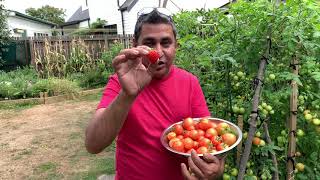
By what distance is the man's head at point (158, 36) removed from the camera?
6.30 feet

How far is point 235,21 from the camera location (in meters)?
2.67

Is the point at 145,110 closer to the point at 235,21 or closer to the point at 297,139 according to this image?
the point at 235,21

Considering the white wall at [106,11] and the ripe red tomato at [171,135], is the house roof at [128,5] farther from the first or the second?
the ripe red tomato at [171,135]

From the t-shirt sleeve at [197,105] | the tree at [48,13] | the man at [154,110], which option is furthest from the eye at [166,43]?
the tree at [48,13]

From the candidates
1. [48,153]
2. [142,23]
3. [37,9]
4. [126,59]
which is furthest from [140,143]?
[37,9]

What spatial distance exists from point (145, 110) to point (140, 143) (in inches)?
7.3

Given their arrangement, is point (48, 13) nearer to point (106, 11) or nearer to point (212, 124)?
point (106, 11)

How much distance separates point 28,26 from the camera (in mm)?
28906

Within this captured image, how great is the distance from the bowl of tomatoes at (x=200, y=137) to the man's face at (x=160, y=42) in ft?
1.04

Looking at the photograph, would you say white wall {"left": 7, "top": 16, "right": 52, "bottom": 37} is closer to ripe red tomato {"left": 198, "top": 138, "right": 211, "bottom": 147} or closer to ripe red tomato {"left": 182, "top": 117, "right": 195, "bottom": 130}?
ripe red tomato {"left": 182, "top": 117, "right": 195, "bottom": 130}

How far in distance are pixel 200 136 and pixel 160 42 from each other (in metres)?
0.57

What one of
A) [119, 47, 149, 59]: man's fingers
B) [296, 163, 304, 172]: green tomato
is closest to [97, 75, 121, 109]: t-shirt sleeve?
[119, 47, 149, 59]: man's fingers

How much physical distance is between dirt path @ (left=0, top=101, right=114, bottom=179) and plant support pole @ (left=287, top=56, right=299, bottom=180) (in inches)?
123

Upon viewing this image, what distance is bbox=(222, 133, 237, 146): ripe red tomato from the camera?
182 cm
